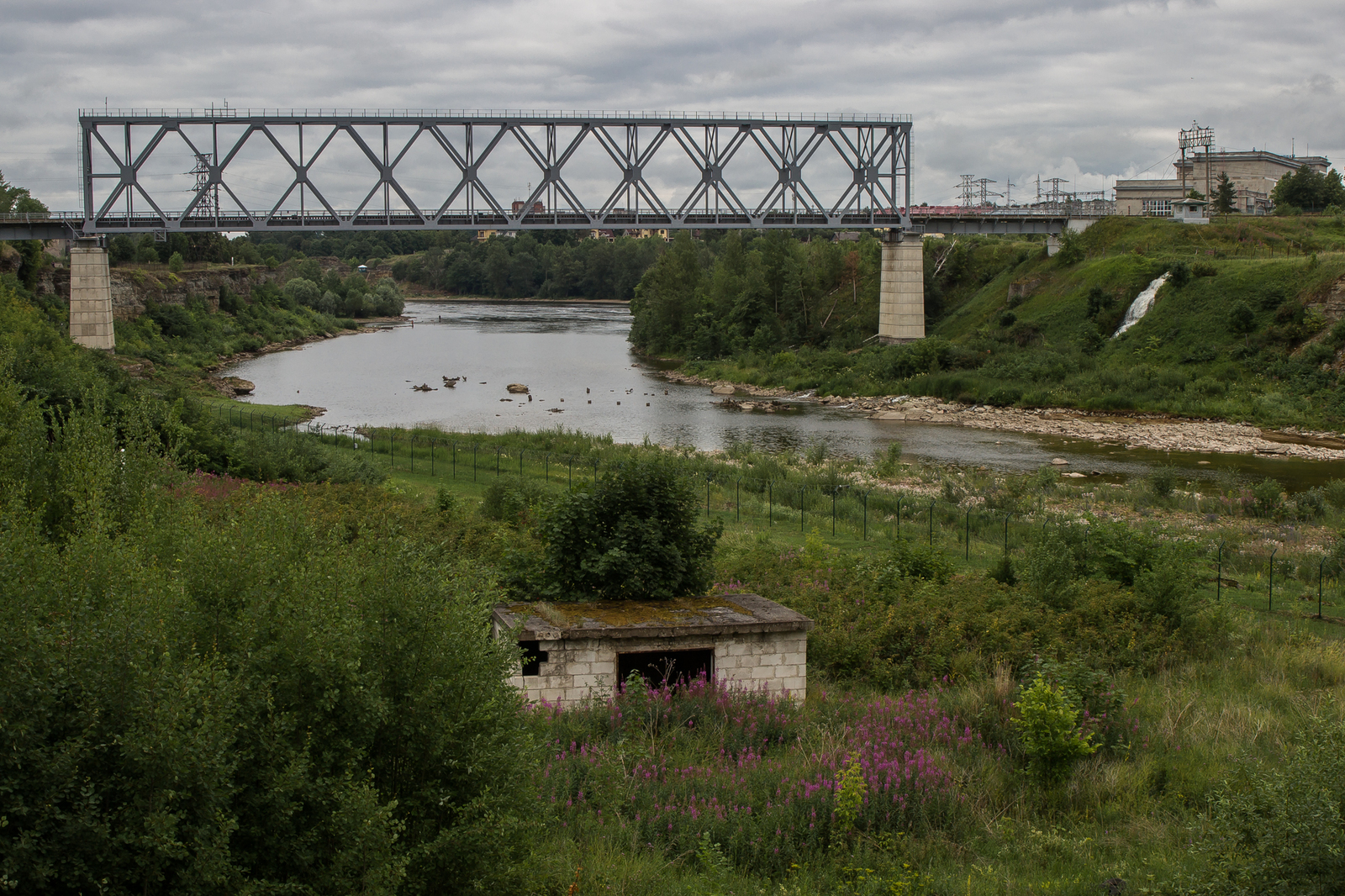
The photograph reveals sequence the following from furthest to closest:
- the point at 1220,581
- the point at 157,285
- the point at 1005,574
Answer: the point at 157,285 < the point at 1220,581 < the point at 1005,574

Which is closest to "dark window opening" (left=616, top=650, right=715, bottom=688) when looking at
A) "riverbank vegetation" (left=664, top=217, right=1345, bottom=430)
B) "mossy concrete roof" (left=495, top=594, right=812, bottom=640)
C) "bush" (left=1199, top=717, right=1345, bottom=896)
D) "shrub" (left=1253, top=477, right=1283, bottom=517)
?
"mossy concrete roof" (left=495, top=594, right=812, bottom=640)

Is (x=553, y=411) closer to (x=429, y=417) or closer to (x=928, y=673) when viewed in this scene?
(x=429, y=417)

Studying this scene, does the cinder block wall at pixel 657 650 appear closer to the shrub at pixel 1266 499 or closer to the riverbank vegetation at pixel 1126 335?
the shrub at pixel 1266 499

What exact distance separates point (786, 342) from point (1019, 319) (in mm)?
21976

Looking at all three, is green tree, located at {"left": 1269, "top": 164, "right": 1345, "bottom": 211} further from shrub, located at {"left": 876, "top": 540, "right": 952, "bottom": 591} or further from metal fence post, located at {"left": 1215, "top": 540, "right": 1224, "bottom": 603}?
shrub, located at {"left": 876, "top": 540, "right": 952, "bottom": 591}

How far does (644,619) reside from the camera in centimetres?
1305

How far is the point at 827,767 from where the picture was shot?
Answer: 10.8m

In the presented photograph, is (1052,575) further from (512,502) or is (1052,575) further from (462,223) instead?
(462,223)

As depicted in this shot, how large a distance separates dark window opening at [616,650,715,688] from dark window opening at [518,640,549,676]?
48.3 inches

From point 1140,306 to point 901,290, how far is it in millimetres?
19767

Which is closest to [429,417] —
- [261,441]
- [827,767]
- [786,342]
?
[261,441]

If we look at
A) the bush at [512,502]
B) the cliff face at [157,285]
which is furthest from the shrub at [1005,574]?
the cliff face at [157,285]

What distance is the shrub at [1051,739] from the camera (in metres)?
11.1

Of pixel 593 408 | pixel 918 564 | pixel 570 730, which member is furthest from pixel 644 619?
pixel 593 408
